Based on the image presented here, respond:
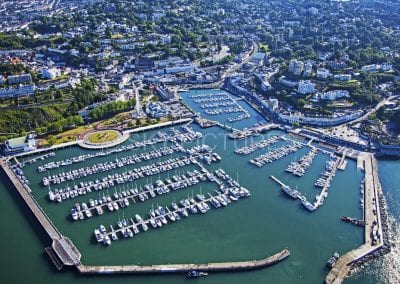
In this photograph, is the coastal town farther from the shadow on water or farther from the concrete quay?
the shadow on water

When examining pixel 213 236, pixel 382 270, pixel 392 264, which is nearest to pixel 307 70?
pixel 392 264

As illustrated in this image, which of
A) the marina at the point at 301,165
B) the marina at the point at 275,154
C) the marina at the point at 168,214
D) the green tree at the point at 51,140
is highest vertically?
the green tree at the point at 51,140

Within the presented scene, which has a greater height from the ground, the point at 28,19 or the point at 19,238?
the point at 28,19

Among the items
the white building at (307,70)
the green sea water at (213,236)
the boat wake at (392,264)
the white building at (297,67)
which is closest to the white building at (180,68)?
the white building at (297,67)

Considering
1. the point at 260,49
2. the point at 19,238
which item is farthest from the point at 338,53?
the point at 19,238

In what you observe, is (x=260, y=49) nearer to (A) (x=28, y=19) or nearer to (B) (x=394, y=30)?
(B) (x=394, y=30)

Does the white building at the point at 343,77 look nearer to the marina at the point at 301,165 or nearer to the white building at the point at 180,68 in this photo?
the marina at the point at 301,165

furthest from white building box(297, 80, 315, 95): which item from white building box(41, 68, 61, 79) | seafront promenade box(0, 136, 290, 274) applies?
white building box(41, 68, 61, 79)
